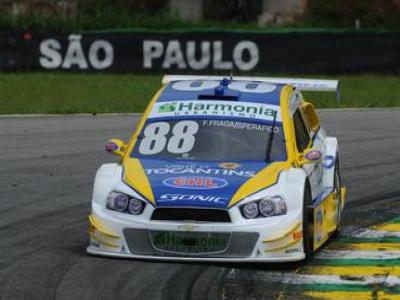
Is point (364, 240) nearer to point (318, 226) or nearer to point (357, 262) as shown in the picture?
point (318, 226)

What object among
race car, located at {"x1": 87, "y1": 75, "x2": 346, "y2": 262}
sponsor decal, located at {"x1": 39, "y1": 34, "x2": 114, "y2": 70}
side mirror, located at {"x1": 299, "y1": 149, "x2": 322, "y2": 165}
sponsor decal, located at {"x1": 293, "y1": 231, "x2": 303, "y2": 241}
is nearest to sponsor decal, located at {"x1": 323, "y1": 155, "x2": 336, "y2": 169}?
race car, located at {"x1": 87, "y1": 75, "x2": 346, "y2": 262}

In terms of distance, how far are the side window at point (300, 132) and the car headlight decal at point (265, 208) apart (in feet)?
3.99

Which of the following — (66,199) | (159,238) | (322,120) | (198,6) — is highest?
(159,238)

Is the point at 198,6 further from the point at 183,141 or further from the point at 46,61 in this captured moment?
the point at 183,141

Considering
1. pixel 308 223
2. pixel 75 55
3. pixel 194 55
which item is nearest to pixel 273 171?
pixel 308 223

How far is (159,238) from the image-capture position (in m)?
9.26

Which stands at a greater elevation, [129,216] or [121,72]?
[129,216]

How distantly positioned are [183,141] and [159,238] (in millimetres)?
1391

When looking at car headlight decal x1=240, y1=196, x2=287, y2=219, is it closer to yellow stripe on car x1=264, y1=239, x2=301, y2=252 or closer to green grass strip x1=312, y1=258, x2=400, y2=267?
yellow stripe on car x1=264, y1=239, x2=301, y2=252

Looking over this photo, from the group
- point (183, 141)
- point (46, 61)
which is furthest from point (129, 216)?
point (46, 61)

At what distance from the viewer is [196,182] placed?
9.50 m

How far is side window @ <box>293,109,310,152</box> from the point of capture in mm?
10592

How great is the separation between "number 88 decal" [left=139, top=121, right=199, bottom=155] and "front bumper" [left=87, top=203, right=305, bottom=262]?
1120 mm

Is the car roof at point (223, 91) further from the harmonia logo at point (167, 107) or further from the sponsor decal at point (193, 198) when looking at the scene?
the sponsor decal at point (193, 198)
